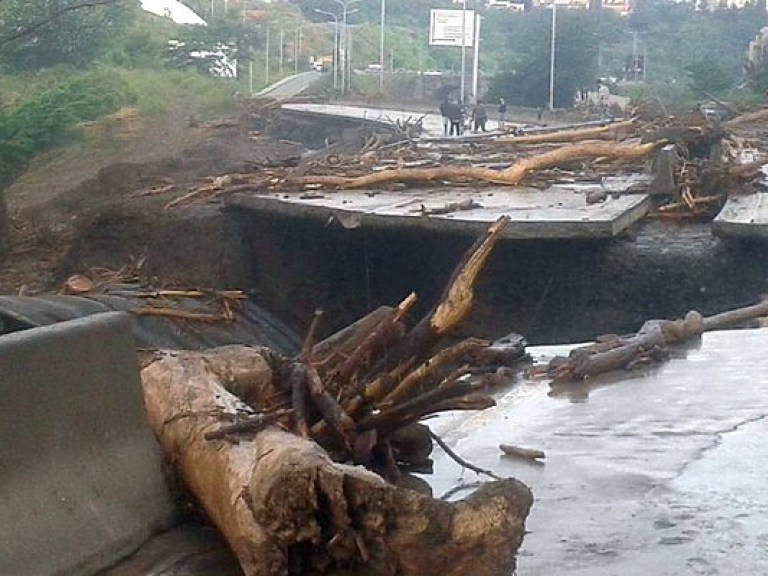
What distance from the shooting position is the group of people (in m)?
38.9

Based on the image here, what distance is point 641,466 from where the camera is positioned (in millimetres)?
5469

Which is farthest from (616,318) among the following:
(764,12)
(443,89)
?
(443,89)

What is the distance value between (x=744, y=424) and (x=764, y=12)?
32728 mm

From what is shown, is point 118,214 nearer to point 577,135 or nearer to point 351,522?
point 577,135

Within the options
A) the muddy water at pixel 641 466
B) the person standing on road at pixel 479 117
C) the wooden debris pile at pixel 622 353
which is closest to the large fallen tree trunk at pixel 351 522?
the muddy water at pixel 641 466

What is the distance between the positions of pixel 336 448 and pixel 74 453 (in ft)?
2.74

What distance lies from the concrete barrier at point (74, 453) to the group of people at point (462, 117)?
33.1 metres

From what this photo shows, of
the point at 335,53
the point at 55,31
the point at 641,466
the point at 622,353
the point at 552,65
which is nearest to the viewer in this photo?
the point at 641,466

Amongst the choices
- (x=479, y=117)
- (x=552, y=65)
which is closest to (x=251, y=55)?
(x=479, y=117)

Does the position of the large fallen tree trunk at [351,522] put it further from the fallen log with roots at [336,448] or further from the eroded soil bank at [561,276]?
the eroded soil bank at [561,276]

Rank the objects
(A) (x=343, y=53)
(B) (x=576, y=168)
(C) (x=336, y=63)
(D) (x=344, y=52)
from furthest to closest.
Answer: (C) (x=336, y=63) < (A) (x=343, y=53) < (D) (x=344, y=52) < (B) (x=576, y=168)

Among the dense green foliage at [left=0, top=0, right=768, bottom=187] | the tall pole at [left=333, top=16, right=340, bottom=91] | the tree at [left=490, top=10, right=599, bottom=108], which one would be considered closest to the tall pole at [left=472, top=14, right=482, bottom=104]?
the dense green foliage at [left=0, top=0, right=768, bottom=187]

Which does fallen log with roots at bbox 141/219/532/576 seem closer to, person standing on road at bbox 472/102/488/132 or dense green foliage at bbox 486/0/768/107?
dense green foliage at bbox 486/0/768/107

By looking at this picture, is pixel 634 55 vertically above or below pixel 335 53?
above
